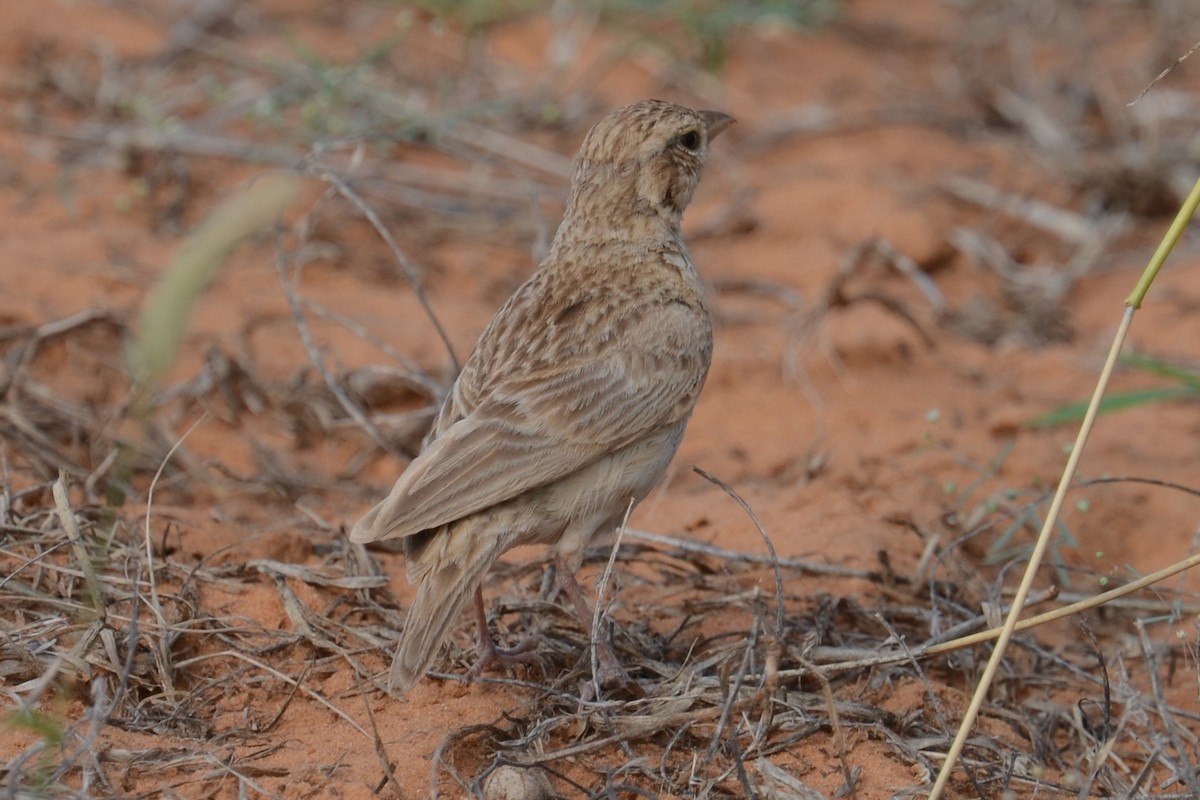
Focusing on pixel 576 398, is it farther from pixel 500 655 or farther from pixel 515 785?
pixel 515 785

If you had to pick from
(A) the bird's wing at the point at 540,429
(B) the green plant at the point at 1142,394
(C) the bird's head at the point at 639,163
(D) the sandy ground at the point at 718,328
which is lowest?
(D) the sandy ground at the point at 718,328

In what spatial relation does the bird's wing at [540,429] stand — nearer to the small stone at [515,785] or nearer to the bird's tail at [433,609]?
the bird's tail at [433,609]

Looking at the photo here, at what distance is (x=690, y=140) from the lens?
485cm

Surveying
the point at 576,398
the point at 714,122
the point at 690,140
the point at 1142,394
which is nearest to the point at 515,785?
the point at 576,398

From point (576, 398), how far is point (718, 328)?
3621 millimetres

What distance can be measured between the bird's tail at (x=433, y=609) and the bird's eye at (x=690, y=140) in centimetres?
169

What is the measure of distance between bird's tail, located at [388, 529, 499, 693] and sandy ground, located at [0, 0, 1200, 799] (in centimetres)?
25

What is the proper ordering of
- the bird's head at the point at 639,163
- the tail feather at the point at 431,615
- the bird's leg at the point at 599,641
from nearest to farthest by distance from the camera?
1. the tail feather at the point at 431,615
2. the bird's leg at the point at 599,641
3. the bird's head at the point at 639,163

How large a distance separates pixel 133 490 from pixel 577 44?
6.34 m

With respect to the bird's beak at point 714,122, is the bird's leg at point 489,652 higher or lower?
lower

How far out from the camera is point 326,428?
6230 mm

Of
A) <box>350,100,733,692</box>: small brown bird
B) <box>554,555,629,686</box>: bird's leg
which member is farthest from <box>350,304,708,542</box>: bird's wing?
<box>554,555,629,686</box>: bird's leg

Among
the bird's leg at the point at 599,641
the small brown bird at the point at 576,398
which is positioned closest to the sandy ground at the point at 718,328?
the bird's leg at the point at 599,641

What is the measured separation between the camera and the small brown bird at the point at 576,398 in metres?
3.80
